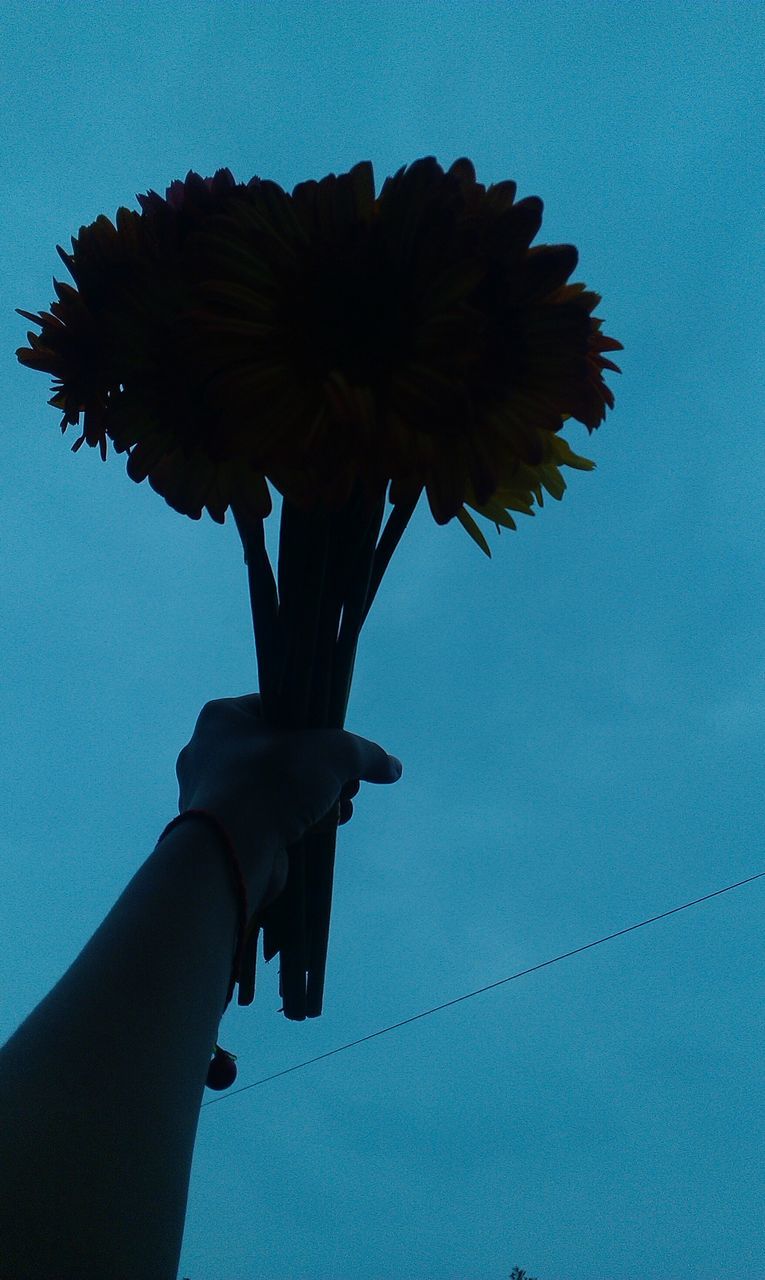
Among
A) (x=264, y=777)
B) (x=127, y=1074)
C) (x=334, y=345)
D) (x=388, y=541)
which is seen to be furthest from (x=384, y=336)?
(x=127, y=1074)

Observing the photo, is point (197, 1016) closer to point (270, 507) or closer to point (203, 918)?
point (203, 918)

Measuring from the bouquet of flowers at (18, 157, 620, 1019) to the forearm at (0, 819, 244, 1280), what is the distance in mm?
381

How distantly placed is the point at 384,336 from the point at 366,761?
1.55 feet

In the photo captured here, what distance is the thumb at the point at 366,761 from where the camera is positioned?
958mm

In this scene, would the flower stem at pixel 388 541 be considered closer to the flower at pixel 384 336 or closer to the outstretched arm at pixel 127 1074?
the flower at pixel 384 336

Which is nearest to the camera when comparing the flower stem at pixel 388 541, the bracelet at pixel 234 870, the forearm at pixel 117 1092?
the forearm at pixel 117 1092

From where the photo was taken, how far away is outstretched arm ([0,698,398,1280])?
41cm

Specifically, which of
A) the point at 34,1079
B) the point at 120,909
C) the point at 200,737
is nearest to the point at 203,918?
the point at 120,909

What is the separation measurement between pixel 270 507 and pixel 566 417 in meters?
0.30

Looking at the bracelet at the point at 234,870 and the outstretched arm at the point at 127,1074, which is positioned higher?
the bracelet at the point at 234,870

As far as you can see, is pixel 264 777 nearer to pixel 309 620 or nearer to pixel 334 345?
pixel 309 620

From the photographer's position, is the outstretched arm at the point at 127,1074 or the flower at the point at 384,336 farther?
the flower at the point at 384,336

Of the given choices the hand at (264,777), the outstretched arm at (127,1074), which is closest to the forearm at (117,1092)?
the outstretched arm at (127,1074)

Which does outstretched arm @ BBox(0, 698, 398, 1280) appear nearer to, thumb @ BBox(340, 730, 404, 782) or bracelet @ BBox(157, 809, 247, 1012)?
bracelet @ BBox(157, 809, 247, 1012)
